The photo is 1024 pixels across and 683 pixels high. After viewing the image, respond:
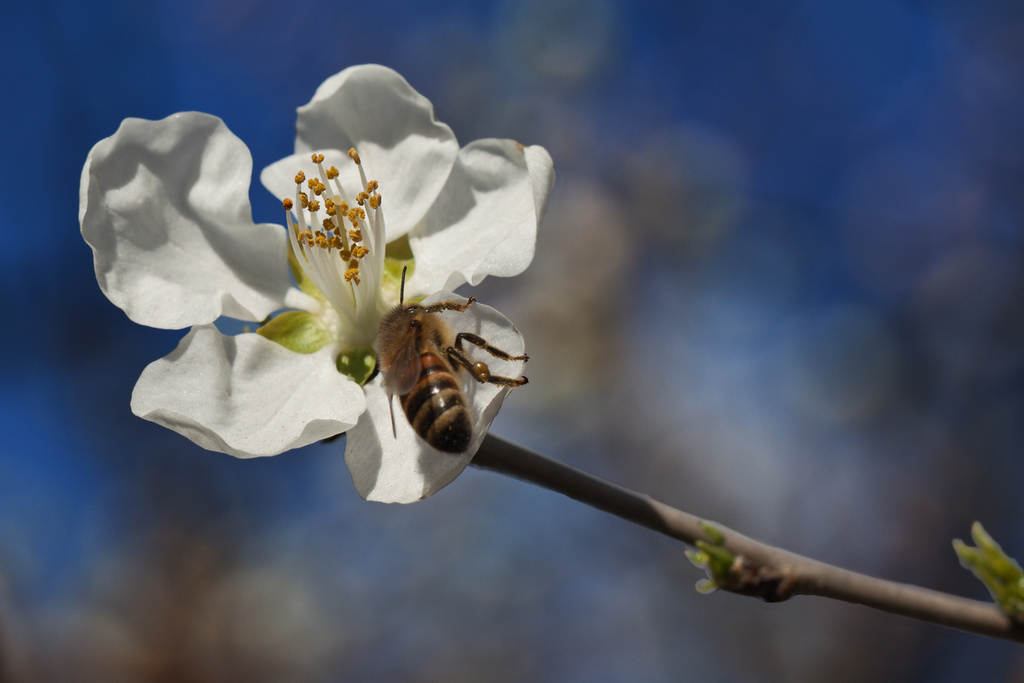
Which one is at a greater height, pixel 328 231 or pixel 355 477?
pixel 328 231

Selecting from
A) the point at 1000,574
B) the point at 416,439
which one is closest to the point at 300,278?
the point at 416,439

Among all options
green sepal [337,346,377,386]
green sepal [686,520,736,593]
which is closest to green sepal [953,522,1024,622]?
green sepal [686,520,736,593]

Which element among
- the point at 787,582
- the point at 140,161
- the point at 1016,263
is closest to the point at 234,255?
the point at 140,161

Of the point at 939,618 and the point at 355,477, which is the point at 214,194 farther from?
the point at 939,618

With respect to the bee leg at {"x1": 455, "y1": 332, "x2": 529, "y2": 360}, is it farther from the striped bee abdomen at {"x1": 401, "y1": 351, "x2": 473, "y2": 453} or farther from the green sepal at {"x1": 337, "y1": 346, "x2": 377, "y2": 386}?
the green sepal at {"x1": 337, "y1": 346, "x2": 377, "y2": 386}

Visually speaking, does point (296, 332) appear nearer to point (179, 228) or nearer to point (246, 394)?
point (246, 394)

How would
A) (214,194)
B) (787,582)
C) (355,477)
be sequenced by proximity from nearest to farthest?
(787,582)
(355,477)
(214,194)

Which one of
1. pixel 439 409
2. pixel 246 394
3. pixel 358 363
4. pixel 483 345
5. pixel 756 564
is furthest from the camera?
pixel 358 363
